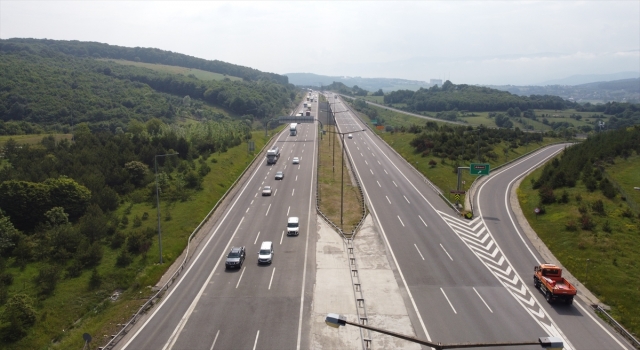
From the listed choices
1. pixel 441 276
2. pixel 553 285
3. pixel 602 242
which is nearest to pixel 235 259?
pixel 441 276

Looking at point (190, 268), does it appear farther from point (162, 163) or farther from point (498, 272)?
point (162, 163)

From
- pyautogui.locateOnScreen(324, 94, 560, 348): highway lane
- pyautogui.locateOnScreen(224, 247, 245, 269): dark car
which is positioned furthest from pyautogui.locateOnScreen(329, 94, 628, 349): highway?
pyautogui.locateOnScreen(224, 247, 245, 269): dark car

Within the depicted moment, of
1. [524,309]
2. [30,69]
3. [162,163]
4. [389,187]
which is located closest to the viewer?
[524,309]

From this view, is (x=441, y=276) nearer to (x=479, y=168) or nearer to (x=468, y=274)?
(x=468, y=274)

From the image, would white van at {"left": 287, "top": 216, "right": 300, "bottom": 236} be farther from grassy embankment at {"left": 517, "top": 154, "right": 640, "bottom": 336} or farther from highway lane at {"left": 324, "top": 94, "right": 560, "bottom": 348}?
grassy embankment at {"left": 517, "top": 154, "right": 640, "bottom": 336}

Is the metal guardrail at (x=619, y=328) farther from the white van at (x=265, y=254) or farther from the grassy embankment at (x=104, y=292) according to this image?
the grassy embankment at (x=104, y=292)

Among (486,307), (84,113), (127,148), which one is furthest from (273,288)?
(84,113)
